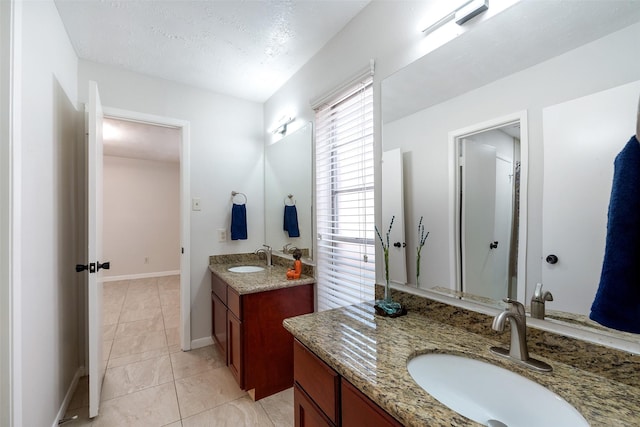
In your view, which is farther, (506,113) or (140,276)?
(140,276)


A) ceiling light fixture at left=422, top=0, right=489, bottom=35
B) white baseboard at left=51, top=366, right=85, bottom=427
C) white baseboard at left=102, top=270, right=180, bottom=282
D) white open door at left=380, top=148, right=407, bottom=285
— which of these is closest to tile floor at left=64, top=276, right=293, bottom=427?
white baseboard at left=51, top=366, right=85, bottom=427

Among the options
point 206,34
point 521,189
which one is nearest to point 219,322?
point 206,34

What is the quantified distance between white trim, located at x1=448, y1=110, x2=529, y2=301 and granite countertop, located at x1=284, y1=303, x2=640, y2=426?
0.77ft

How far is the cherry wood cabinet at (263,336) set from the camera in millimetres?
1829

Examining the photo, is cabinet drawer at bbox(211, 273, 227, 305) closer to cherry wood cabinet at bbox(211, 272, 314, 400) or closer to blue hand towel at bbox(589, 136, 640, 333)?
cherry wood cabinet at bbox(211, 272, 314, 400)

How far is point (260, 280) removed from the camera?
6.61 ft

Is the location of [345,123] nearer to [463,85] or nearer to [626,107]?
[463,85]

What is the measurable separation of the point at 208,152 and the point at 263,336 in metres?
1.77

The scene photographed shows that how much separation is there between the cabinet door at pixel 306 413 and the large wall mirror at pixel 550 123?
69 centimetres

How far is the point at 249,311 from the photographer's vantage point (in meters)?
1.82

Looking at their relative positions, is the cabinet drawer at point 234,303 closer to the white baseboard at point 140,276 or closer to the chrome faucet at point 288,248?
the chrome faucet at point 288,248

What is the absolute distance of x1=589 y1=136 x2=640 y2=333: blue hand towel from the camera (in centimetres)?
62

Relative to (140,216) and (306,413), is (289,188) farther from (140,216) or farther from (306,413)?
(140,216)

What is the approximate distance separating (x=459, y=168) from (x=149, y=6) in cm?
193
